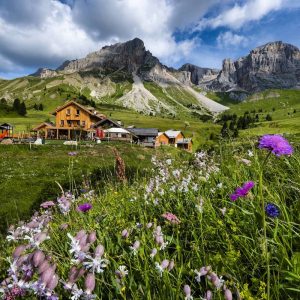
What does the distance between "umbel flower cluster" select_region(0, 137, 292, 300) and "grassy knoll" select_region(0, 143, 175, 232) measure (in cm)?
1040

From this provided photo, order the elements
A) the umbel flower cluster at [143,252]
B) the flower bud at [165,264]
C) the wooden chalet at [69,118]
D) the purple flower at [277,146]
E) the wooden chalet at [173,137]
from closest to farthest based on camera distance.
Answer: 1. the umbel flower cluster at [143,252]
2. the purple flower at [277,146]
3. the flower bud at [165,264]
4. the wooden chalet at [69,118]
5. the wooden chalet at [173,137]

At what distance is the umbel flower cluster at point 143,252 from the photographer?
2.41 meters

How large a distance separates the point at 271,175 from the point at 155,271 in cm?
333

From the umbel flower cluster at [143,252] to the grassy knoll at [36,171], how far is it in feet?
34.1

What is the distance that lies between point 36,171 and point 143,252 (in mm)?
44334

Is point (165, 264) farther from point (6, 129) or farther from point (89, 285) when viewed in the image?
point (6, 129)

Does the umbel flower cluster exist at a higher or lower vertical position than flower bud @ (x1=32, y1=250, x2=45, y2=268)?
lower

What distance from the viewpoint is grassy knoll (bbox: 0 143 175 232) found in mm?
27739

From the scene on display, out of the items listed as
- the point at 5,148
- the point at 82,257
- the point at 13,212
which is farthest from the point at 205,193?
the point at 5,148

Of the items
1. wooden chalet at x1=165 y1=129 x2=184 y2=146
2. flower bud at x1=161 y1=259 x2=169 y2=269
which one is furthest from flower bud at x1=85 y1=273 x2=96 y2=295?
wooden chalet at x1=165 y1=129 x2=184 y2=146

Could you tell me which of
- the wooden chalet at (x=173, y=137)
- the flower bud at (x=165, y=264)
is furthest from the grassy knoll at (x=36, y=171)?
the wooden chalet at (x=173, y=137)

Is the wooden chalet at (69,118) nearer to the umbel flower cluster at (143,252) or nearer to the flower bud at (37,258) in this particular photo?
the umbel flower cluster at (143,252)

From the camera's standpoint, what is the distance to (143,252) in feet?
11.3

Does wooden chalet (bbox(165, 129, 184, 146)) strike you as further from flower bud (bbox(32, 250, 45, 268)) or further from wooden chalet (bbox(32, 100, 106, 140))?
flower bud (bbox(32, 250, 45, 268))
